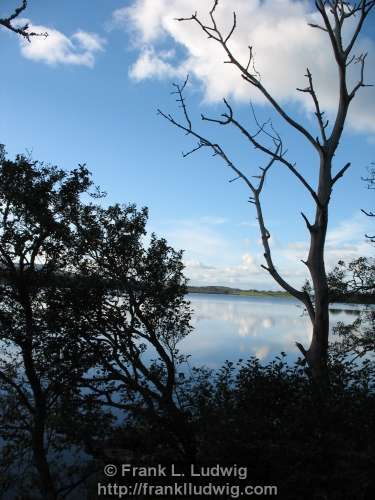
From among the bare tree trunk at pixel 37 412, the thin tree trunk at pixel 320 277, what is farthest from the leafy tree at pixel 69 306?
the thin tree trunk at pixel 320 277

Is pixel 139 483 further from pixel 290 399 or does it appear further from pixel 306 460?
pixel 306 460

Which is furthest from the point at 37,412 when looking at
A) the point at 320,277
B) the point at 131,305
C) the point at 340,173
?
the point at 340,173

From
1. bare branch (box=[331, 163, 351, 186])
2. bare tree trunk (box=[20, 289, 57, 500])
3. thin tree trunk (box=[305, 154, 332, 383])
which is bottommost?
bare tree trunk (box=[20, 289, 57, 500])

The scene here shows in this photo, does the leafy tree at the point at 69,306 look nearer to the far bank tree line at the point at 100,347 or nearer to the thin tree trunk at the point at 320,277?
the far bank tree line at the point at 100,347

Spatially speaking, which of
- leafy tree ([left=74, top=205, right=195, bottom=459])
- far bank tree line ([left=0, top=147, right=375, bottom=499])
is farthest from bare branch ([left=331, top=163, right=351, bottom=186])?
leafy tree ([left=74, top=205, right=195, bottom=459])

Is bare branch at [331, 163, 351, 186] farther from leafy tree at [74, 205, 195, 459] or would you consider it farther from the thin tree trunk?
leafy tree at [74, 205, 195, 459]

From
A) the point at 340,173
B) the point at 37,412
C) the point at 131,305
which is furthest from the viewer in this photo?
the point at 131,305

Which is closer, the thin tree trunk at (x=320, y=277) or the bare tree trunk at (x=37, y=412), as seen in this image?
the thin tree trunk at (x=320, y=277)

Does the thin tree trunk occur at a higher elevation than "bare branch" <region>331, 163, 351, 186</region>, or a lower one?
lower

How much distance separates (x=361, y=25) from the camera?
30.2 feet

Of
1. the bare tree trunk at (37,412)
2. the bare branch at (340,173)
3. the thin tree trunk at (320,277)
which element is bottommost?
the bare tree trunk at (37,412)

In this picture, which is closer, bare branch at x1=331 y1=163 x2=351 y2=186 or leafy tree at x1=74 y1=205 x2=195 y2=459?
bare branch at x1=331 y1=163 x2=351 y2=186

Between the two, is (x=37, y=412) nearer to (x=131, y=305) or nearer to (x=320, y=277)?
(x=131, y=305)

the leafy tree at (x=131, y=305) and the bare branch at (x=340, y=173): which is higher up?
the bare branch at (x=340, y=173)
